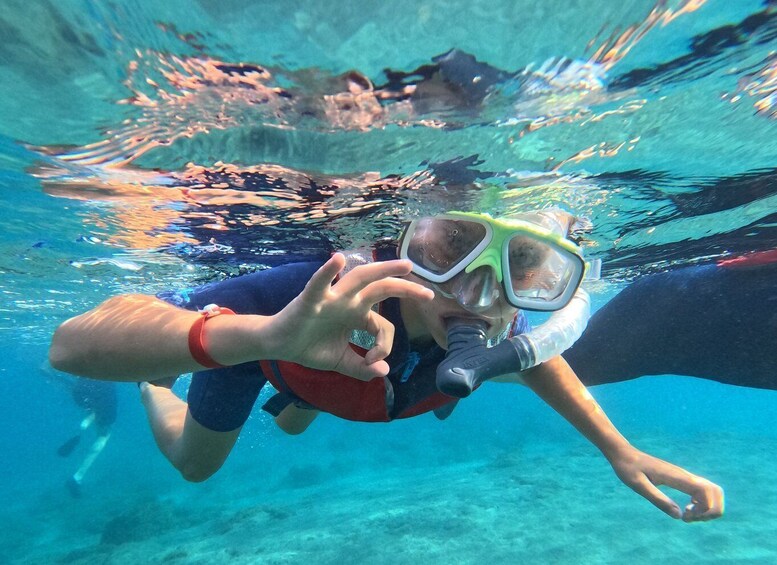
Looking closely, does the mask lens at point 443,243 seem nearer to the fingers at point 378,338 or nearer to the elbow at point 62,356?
the fingers at point 378,338

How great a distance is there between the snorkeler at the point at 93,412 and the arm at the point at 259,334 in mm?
22754

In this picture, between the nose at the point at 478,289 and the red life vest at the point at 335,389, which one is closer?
the nose at the point at 478,289

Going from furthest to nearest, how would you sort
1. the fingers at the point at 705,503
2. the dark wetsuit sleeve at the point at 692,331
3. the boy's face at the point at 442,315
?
the dark wetsuit sleeve at the point at 692,331
the boy's face at the point at 442,315
the fingers at the point at 705,503

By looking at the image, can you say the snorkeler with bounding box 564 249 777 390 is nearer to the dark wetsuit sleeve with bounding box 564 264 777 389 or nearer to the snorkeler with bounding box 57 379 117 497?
the dark wetsuit sleeve with bounding box 564 264 777 389

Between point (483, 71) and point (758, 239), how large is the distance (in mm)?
10665

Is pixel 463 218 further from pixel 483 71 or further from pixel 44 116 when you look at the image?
pixel 44 116

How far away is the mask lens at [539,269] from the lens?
391cm

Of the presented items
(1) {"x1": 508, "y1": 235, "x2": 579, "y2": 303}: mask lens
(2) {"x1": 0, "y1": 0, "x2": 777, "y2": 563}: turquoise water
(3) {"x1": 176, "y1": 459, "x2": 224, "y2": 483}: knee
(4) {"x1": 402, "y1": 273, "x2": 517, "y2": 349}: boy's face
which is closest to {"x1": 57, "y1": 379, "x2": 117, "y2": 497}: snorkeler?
(2) {"x1": 0, "y1": 0, "x2": 777, "y2": 563}: turquoise water

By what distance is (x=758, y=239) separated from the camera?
10562 mm

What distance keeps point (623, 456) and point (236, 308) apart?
3.97 meters

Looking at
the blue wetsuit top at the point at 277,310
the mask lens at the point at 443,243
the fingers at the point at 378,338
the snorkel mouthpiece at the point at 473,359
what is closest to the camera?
the fingers at the point at 378,338

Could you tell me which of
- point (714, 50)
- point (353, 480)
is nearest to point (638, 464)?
point (714, 50)

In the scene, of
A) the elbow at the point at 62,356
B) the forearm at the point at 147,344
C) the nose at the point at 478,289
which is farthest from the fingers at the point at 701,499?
the elbow at the point at 62,356

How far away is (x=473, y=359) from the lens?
2820 mm
